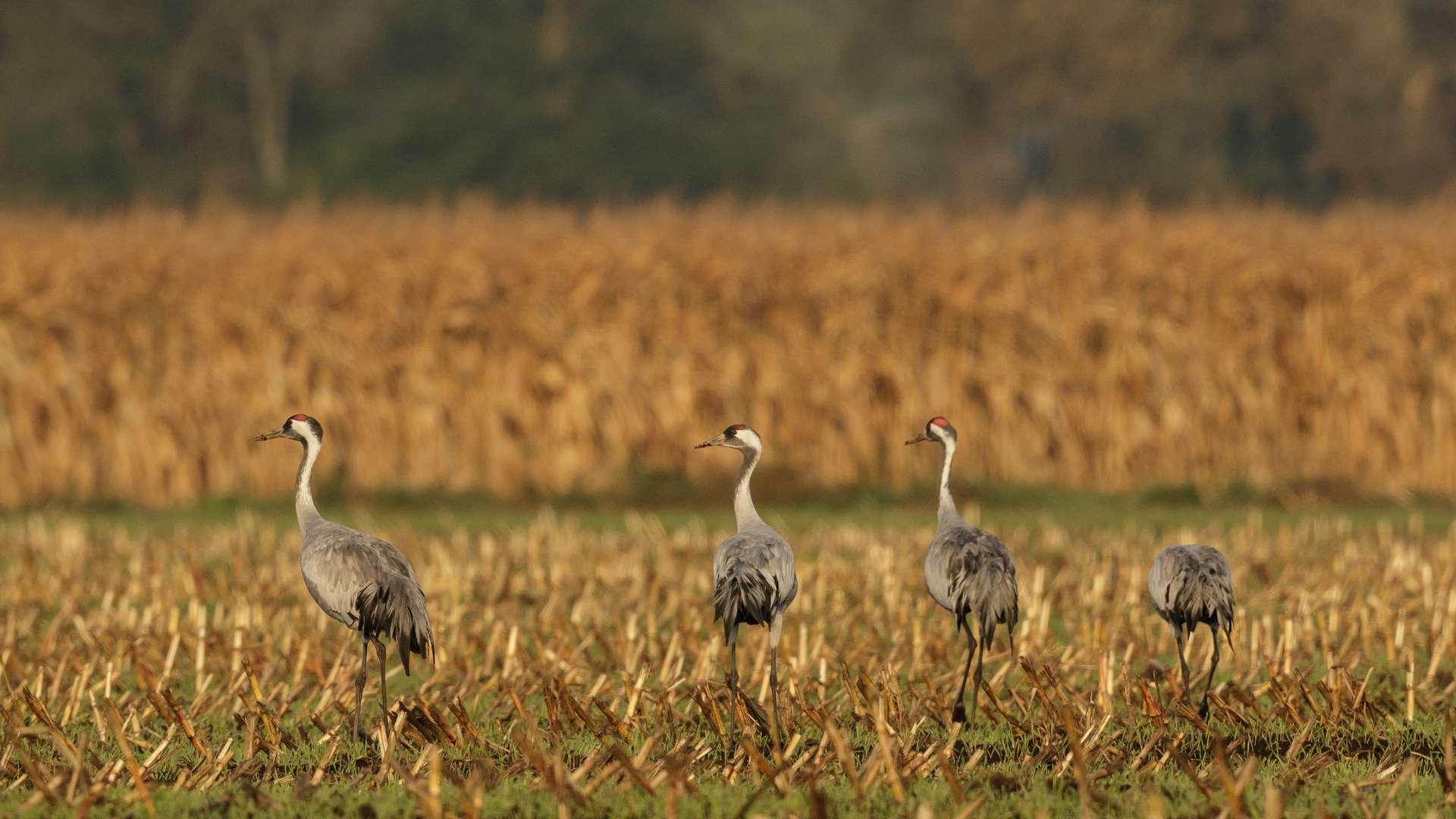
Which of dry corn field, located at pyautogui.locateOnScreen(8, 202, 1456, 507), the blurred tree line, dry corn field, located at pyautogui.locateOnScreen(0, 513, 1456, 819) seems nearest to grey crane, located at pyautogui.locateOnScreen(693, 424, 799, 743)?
dry corn field, located at pyautogui.locateOnScreen(0, 513, 1456, 819)

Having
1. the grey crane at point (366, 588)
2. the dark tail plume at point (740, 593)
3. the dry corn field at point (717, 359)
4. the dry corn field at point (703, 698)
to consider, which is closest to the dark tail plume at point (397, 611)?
the grey crane at point (366, 588)

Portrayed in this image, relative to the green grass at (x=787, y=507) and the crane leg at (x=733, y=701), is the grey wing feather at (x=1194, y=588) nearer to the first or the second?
the crane leg at (x=733, y=701)

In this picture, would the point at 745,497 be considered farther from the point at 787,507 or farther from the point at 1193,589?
the point at 787,507

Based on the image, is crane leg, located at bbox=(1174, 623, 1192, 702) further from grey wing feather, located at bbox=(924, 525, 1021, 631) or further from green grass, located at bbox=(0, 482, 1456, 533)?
green grass, located at bbox=(0, 482, 1456, 533)

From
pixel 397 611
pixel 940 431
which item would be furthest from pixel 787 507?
pixel 397 611

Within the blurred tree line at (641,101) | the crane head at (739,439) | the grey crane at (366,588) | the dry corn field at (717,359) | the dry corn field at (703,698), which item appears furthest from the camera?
the blurred tree line at (641,101)

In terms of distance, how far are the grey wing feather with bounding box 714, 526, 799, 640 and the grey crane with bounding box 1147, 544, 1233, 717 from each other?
1332 mm

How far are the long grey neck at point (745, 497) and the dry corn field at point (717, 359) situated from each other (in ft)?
30.9

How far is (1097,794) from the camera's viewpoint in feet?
16.2

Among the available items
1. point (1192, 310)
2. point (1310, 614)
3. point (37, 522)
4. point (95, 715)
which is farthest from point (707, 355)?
point (95, 715)

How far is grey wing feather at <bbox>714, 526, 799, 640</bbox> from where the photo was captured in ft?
18.5

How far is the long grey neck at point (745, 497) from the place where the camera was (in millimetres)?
6133

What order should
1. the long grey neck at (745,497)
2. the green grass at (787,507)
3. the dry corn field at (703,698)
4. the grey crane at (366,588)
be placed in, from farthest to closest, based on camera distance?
the green grass at (787,507) → the long grey neck at (745,497) → the grey crane at (366,588) → the dry corn field at (703,698)

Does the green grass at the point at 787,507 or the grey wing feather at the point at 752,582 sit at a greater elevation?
the green grass at the point at 787,507
